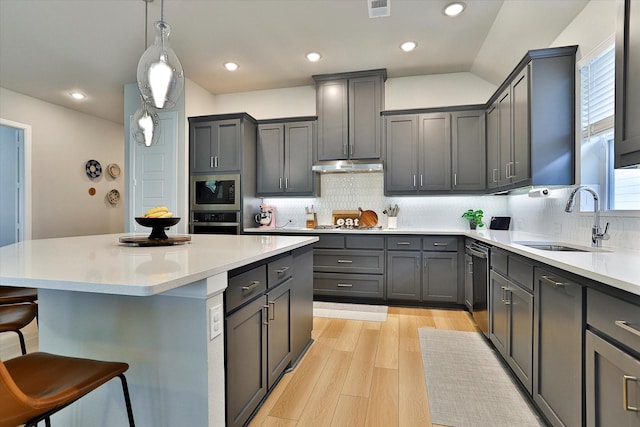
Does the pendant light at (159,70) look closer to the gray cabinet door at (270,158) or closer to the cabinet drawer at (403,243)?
the gray cabinet door at (270,158)

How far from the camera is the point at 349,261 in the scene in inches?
155

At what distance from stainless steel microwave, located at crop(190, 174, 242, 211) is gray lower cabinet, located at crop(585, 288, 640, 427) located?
371 cm

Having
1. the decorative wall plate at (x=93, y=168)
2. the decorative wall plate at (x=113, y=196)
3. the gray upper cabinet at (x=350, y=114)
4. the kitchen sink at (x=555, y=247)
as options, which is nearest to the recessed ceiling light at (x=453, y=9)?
the gray upper cabinet at (x=350, y=114)

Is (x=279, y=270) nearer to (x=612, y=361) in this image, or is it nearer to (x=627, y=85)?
(x=612, y=361)

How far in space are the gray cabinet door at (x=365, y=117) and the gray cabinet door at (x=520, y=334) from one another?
8.28ft

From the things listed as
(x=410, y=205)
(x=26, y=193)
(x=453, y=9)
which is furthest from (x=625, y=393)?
(x=26, y=193)

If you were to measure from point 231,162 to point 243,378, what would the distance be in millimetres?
3187

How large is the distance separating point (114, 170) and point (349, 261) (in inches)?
205

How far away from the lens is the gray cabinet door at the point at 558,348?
4.33 ft

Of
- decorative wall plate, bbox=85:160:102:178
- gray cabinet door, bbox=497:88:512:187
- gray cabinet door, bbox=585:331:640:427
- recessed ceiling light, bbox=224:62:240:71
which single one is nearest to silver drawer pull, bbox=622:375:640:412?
gray cabinet door, bbox=585:331:640:427

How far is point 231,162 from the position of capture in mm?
4238

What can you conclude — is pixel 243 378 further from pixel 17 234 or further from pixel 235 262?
pixel 17 234

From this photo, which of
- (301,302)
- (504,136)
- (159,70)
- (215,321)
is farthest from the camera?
(504,136)

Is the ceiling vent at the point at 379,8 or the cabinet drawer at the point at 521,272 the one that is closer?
the cabinet drawer at the point at 521,272
